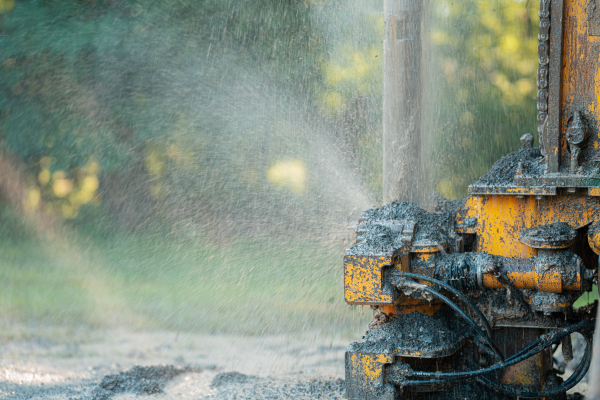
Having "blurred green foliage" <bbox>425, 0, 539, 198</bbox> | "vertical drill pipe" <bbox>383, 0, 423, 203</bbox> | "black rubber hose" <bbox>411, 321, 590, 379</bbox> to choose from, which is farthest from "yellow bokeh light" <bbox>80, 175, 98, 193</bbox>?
"black rubber hose" <bbox>411, 321, 590, 379</bbox>

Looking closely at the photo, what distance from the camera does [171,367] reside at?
4789 mm

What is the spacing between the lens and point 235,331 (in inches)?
245

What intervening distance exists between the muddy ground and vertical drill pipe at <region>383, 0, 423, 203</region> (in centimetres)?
153

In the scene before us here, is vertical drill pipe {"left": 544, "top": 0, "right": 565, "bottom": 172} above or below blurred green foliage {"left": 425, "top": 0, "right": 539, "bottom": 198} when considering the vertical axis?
below

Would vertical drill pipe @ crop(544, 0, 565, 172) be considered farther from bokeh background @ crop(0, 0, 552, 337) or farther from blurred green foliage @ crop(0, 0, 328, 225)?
blurred green foliage @ crop(0, 0, 328, 225)

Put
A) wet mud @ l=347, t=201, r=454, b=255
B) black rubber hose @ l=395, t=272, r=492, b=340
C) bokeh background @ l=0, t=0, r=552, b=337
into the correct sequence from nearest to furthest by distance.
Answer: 1. black rubber hose @ l=395, t=272, r=492, b=340
2. wet mud @ l=347, t=201, r=454, b=255
3. bokeh background @ l=0, t=0, r=552, b=337

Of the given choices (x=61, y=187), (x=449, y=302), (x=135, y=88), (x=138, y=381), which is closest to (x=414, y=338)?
(x=449, y=302)

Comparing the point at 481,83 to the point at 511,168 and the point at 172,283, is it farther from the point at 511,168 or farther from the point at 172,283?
the point at 172,283

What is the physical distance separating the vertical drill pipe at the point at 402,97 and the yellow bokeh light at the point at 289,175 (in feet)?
9.01

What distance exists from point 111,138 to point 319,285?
3.97 m

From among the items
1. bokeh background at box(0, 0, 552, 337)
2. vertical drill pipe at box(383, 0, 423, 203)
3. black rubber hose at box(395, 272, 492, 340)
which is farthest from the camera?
bokeh background at box(0, 0, 552, 337)

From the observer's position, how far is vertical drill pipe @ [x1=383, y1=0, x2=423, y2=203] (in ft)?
13.7

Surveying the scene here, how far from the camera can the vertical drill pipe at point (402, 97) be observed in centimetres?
418

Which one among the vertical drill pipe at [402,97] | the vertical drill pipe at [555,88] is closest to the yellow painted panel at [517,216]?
the vertical drill pipe at [555,88]
